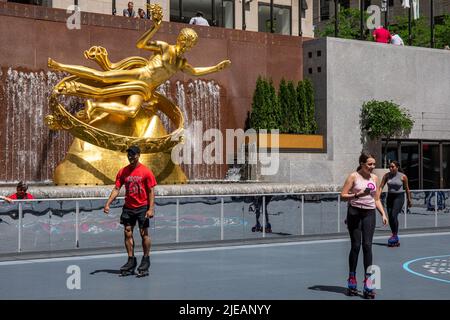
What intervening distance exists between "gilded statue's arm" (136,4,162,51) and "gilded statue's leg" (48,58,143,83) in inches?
26.5

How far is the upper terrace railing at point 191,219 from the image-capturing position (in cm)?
1255

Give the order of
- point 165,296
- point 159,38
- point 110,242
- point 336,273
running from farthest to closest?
point 159,38, point 110,242, point 336,273, point 165,296

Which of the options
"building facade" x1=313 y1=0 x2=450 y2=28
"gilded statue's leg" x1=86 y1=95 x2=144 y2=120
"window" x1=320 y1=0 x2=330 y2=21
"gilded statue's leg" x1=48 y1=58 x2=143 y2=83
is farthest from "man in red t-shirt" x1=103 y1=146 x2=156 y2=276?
"window" x1=320 y1=0 x2=330 y2=21

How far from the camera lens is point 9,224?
40.6 feet

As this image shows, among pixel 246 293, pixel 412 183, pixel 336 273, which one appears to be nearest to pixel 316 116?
pixel 412 183

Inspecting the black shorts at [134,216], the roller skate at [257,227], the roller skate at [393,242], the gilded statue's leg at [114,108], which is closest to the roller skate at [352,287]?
the black shorts at [134,216]

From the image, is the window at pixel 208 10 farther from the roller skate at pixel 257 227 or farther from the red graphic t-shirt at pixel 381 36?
the roller skate at pixel 257 227

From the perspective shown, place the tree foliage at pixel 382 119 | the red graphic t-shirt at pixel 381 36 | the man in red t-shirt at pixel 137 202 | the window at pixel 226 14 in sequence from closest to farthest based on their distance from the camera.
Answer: the man in red t-shirt at pixel 137 202
the tree foliage at pixel 382 119
the red graphic t-shirt at pixel 381 36
the window at pixel 226 14

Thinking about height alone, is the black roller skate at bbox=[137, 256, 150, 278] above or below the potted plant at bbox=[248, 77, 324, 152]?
below

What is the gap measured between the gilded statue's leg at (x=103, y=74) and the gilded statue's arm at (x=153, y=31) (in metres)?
0.67

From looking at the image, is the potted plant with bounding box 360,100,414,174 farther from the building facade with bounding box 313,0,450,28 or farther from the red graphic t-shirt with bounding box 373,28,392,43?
the building facade with bounding box 313,0,450,28

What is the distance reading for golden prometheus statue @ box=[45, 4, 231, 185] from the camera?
18266 millimetres

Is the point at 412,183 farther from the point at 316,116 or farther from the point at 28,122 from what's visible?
the point at 28,122
